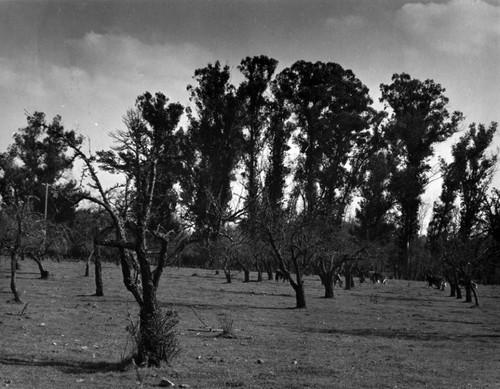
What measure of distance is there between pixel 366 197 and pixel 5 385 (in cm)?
3664

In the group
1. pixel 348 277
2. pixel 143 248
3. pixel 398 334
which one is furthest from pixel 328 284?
pixel 143 248

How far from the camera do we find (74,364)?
10.4 m

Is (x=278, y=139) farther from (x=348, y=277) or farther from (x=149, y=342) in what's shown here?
(x=149, y=342)

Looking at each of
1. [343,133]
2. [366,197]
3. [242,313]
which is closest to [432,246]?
[366,197]

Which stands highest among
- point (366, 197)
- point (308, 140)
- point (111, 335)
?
point (308, 140)

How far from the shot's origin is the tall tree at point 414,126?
143ft

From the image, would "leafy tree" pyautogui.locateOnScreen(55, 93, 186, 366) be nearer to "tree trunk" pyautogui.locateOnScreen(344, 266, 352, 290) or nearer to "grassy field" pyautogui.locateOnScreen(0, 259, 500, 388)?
"grassy field" pyautogui.locateOnScreen(0, 259, 500, 388)

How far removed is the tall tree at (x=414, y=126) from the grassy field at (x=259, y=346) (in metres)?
19.6

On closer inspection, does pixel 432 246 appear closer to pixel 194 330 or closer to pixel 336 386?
pixel 194 330

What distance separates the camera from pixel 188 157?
1713 inches

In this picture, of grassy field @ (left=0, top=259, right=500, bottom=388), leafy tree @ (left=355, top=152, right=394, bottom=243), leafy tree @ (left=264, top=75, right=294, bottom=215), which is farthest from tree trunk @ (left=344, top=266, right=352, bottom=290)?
grassy field @ (left=0, top=259, right=500, bottom=388)

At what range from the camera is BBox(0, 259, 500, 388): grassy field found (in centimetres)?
965

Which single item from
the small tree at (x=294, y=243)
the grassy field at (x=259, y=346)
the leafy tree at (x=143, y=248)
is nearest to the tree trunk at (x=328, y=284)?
the small tree at (x=294, y=243)

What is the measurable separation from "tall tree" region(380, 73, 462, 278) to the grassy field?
19.6 meters
